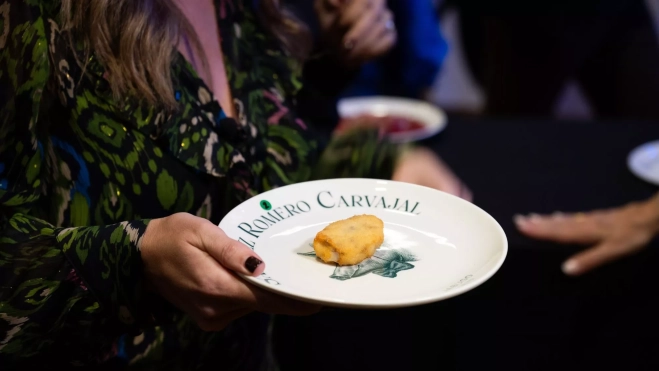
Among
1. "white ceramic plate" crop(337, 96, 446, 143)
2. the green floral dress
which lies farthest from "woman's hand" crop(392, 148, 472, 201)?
"white ceramic plate" crop(337, 96, 446, 143)

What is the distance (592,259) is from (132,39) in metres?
0.77

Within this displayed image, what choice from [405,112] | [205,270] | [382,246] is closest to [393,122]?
[405,112]

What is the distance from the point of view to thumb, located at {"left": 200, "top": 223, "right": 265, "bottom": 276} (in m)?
0.47

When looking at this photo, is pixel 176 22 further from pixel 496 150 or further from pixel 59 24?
pixel 496 150

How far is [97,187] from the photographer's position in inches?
23.7

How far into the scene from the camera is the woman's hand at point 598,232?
0.98 meters

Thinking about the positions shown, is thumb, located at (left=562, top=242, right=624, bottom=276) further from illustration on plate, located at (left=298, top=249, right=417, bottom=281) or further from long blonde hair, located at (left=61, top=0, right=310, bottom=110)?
long blonde hair, located at (left=61, top=0, right=310, bottom=110)

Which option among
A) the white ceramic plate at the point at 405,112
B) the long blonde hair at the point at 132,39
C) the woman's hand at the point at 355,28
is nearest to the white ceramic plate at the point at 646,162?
the white ceramic plate at the point at 405,112

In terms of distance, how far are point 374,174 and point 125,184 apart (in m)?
0.29

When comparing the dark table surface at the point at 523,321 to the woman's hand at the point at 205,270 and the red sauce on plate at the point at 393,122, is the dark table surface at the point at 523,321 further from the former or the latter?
the woman's hand at the point at 205,270

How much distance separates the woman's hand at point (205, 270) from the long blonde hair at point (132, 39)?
0.15 metres

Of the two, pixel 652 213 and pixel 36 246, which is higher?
pixel 36 246

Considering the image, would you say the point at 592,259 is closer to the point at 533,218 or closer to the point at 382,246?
the point at 533,218

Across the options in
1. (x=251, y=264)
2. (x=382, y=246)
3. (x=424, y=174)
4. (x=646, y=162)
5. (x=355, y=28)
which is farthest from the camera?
(x=646, y=162)
